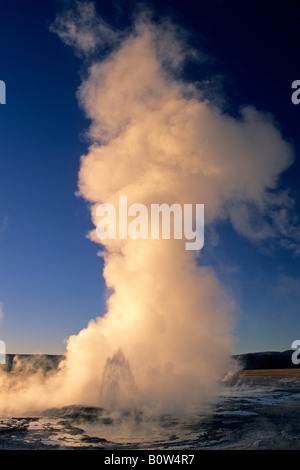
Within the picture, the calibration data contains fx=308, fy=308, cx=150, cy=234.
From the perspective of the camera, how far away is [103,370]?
23406 millimetres

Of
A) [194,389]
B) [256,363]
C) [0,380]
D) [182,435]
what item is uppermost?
[182,435]

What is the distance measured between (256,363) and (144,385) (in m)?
114

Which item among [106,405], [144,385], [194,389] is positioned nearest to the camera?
[106,405]

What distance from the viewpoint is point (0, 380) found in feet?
123

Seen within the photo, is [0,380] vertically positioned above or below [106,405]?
below

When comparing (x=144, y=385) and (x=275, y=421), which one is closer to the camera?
(x=275, y=421)

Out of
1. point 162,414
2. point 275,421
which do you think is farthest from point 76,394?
point 275,421

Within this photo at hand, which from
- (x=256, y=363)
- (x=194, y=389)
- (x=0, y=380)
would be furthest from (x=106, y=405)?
(x=256, y=363)
